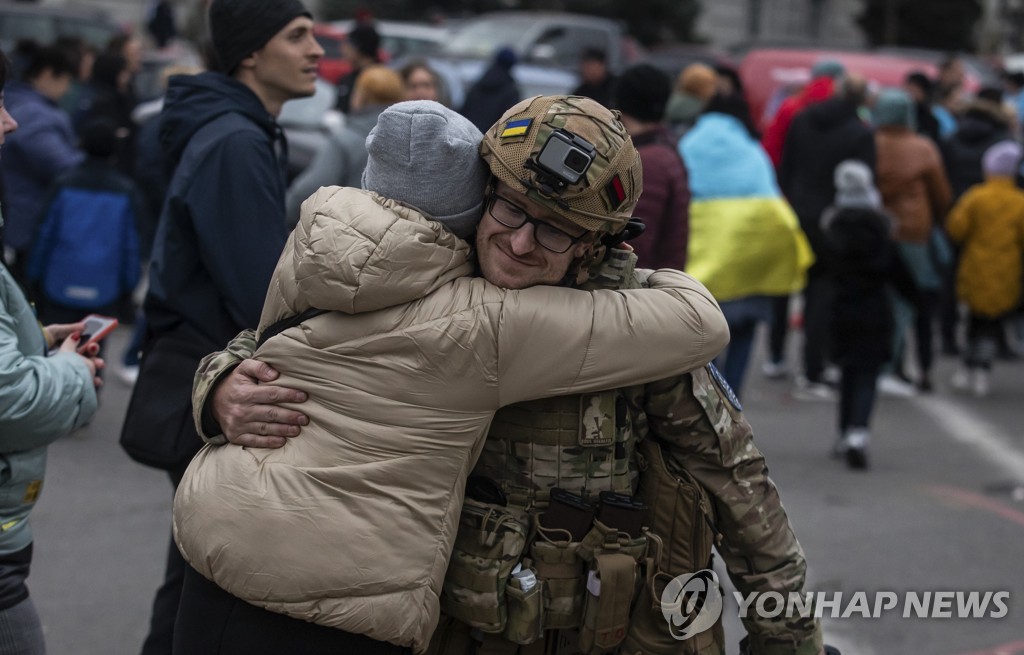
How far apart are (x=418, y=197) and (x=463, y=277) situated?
0.54ft

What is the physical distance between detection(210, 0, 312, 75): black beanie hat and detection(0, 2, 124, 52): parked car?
14642mm

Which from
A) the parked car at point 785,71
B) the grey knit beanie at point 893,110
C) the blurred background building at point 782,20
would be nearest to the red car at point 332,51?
the parked car at point 785,71

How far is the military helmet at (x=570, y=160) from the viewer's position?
2.16 m

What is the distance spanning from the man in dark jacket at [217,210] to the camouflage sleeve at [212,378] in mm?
724

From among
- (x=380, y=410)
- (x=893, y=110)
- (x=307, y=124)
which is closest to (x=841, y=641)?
(x=380, y=410)

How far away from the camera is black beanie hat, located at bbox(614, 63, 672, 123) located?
17.7 feet

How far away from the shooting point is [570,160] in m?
2.16

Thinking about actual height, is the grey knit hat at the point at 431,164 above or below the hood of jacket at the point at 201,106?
above

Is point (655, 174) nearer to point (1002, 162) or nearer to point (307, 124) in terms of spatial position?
point (1002, 162)

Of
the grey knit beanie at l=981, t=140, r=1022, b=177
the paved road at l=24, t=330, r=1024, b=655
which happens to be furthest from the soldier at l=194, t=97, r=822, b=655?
the grey knit beanie at l=981, t=140, r=1022, b=177

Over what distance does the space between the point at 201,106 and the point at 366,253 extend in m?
1.55

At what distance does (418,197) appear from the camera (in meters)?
2.27

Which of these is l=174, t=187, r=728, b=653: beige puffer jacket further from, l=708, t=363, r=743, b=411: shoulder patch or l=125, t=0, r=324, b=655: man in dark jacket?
l=125, t=0, r=324, b=655: man in dark jacket

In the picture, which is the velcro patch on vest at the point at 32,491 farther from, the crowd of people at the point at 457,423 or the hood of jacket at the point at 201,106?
the hood of jacket at the point at 201,106
